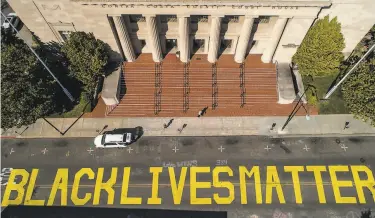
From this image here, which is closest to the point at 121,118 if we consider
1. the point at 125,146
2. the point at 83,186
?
the point at 125,146

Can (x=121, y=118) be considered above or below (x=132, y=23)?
below

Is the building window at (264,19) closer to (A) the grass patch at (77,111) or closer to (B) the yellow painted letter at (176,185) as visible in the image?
(B) the yellow painted letter at (176,185)

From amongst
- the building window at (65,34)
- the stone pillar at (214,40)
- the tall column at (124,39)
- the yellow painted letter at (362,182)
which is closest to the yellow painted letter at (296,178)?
the yellow painted letter at (362,182)

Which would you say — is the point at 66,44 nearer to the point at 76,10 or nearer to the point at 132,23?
the point at 76,10

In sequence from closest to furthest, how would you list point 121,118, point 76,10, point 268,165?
point 76,10 < point 268,165 < point 121,118

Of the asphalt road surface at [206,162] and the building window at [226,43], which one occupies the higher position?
the building window at [226,43]
